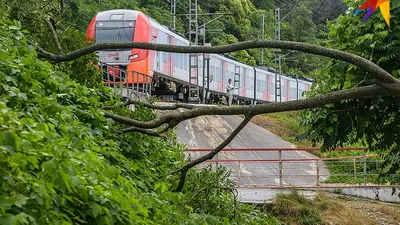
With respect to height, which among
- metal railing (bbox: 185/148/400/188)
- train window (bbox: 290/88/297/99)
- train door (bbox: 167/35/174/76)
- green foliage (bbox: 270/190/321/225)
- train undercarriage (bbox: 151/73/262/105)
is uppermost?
train door (bbox: 167/35/174/76)

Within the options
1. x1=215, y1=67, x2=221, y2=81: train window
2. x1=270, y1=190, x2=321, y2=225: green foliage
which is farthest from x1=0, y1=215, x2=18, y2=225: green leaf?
x1=215, y1=67, x2=221, y2=81: train window

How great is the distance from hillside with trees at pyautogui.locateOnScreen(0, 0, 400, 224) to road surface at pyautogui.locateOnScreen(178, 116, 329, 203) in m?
7.54

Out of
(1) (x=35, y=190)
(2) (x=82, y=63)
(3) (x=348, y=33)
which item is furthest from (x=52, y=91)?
(3) (x=348, y=33)

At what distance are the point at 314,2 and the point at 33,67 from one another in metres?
49.1

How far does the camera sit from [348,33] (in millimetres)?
7184

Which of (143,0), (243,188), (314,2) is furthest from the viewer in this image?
(314,2)

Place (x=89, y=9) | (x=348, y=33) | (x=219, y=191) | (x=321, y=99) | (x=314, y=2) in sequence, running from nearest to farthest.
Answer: (x=321, y=99) < (x=219, y=191) < (x=348, y=33) < (x=89, y=9) < (x=314, y=2)

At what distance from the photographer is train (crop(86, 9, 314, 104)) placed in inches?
691

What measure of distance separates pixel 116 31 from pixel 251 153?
236 inches

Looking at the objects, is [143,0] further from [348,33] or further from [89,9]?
[348,33]

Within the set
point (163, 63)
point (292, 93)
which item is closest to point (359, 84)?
point (163, 63)

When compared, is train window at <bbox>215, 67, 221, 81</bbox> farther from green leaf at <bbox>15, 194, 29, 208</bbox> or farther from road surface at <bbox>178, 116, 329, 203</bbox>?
green leaf at <bbox>15, 194, 29, 208</bbox>

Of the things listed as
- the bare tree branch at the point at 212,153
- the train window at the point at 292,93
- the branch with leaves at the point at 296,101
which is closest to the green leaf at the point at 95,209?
the branch with leaves at the point at 296,101

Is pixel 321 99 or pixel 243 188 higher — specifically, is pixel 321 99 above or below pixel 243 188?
above
